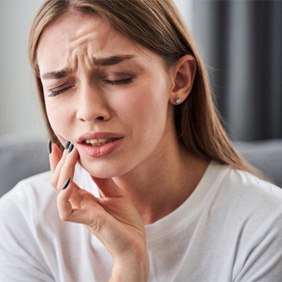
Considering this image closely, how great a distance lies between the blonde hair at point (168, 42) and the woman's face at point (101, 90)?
0.06 ft

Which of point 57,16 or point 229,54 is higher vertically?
point 57,16

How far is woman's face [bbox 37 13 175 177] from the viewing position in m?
1.24

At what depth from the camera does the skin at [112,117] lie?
1.24m

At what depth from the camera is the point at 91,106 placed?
4.02 feet

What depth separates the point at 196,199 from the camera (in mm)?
1403

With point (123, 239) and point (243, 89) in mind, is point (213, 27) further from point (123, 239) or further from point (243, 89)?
point (123, 239)

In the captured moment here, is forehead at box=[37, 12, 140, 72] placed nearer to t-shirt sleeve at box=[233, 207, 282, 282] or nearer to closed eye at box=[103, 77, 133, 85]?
closed eye at box=[103, 77, 133, 85]

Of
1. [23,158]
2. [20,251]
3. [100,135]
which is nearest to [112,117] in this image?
[100,135]

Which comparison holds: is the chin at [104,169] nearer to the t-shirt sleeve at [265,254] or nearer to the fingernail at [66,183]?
the fingernail at [66,183]

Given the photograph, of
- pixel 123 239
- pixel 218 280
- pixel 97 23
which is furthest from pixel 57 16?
pixel 218 280

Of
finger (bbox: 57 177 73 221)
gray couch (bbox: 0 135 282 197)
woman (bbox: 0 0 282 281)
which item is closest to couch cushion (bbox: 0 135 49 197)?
gray couch (bbox: 0 135 282 197)

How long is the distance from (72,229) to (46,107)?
10.7 inches

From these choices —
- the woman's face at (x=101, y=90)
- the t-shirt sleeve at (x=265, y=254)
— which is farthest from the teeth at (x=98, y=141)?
the t-shirt sleeve at (x=265, y=254)

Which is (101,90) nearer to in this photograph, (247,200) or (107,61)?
(107,61)
